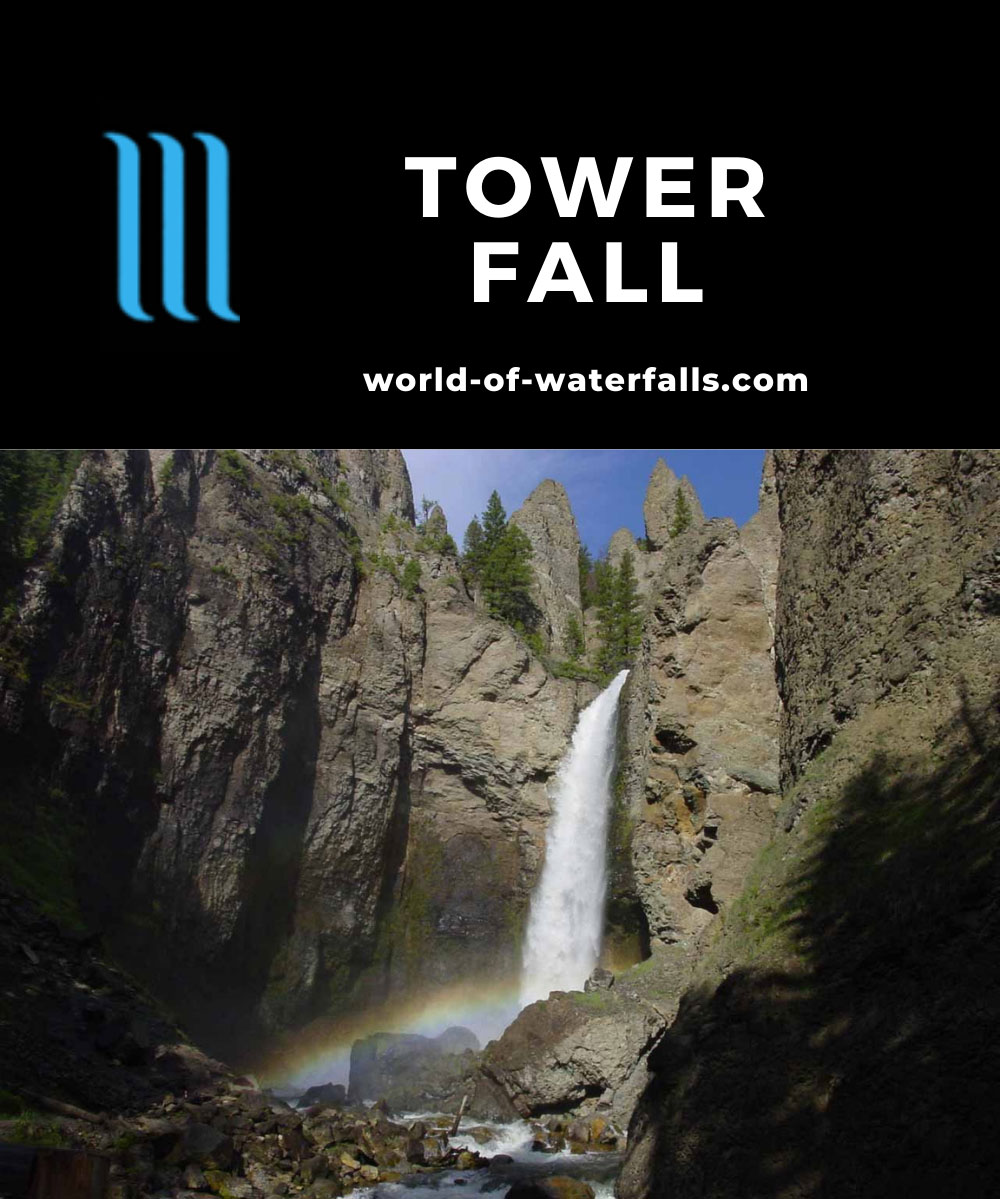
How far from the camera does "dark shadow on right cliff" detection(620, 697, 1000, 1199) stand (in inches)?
250

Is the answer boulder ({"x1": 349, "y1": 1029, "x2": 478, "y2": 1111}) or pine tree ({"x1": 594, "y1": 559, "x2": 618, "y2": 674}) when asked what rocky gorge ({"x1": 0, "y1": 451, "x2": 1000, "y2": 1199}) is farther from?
pine tree ({"x1": 594, "y1": 559, "x2": 618, "y2": 674})

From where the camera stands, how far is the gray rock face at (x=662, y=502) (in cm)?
7338

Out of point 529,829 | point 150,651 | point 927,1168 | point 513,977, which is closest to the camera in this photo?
point 927,1168

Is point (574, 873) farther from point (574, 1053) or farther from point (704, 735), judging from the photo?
point (574, 1053)

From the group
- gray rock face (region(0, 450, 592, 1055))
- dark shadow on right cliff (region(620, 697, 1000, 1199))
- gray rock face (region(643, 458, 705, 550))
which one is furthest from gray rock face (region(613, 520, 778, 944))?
gray rock face (region(643, 458, 705, 550))

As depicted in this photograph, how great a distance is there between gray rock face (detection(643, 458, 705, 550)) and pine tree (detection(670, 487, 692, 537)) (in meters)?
0.33

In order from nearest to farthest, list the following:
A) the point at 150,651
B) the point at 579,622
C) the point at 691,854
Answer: the point at 691,854 < the point at 150,651 < the point at 579,622

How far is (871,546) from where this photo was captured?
12617mm

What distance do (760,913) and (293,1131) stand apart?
11656mm

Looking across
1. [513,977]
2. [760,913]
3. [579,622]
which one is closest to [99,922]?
[513,977]

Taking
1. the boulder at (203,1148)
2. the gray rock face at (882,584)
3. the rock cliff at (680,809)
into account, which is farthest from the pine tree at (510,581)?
the boulder at (203,1148)

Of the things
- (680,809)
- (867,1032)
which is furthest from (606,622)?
(867,1032)

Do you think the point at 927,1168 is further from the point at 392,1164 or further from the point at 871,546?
the point at 392,1164

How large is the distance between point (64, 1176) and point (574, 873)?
29.7 metres
